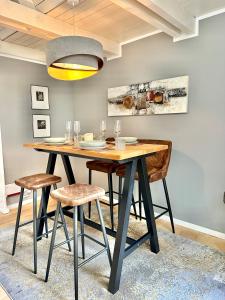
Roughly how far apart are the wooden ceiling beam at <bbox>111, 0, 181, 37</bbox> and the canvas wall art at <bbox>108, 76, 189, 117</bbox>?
504 millimetres

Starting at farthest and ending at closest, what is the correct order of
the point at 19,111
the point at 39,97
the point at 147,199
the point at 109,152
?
the point at 39,97 → the point at 19,111 → the point at 147,199 → the point at 109,152

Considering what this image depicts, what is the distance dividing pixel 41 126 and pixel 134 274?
255 cm

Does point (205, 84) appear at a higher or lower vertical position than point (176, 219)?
higher

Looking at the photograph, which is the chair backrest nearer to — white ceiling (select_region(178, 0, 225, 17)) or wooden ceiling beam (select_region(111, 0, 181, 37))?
wooden ceiling beam (select_region(111, 0, 181, 37))

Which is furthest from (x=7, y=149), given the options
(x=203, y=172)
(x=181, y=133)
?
(x=203, y=172)

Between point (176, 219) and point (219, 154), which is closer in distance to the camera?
point (219, 154)

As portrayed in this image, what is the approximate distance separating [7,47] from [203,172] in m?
3.01

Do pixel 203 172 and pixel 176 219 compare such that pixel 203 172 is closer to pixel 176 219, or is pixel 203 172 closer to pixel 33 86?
pixel 176 219

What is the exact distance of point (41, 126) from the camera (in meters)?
3.43

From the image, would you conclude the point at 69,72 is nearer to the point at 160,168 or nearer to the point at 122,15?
the point at 122,15

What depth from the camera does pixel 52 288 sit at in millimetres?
1637

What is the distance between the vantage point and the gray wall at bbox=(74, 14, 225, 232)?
222 centimetres

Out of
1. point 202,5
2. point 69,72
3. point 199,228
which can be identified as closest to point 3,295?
point 69,72

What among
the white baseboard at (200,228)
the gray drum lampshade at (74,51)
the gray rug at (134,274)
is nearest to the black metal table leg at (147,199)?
the gray rug at (134,274)
